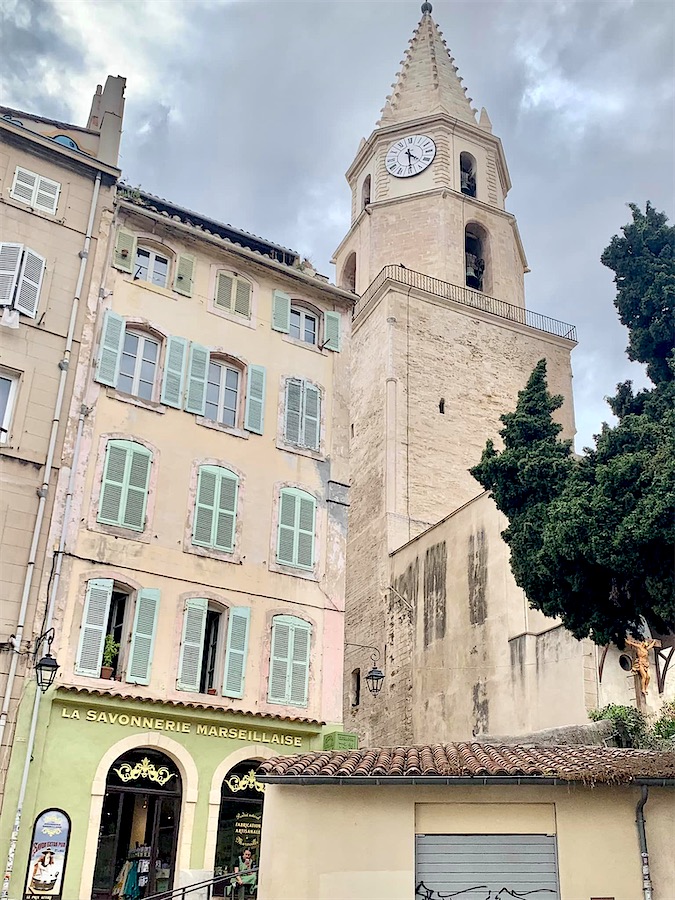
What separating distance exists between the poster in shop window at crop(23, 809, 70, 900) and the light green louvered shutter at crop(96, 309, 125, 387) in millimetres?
7832

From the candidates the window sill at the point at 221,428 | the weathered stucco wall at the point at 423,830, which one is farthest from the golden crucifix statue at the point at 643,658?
the window sill at the point at 221,428

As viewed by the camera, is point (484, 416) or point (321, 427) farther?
point (484, 416)

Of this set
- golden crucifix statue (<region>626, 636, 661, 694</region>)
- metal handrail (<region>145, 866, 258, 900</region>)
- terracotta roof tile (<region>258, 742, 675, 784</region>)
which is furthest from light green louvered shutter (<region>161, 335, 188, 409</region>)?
golden crucifix statue (<region>626, 636, 661, 694</region>)

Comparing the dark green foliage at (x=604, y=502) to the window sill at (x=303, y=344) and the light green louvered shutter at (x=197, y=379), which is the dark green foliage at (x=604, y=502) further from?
the window sill at (x=303, y=344)

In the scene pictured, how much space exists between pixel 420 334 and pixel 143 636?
18609 mm

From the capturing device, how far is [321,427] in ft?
66.5

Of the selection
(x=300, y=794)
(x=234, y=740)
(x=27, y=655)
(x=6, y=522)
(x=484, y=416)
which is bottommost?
(x=300, y=794)

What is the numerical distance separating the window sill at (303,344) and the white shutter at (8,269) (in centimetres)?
593

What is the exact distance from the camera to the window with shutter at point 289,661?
17.3 m

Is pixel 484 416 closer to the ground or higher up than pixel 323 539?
higher up

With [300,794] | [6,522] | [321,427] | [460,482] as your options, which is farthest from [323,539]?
[460,482]

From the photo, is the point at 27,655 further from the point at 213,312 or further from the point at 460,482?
the point at 460,482

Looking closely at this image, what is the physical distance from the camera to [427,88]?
37719mm

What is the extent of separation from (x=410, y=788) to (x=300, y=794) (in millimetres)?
1446
